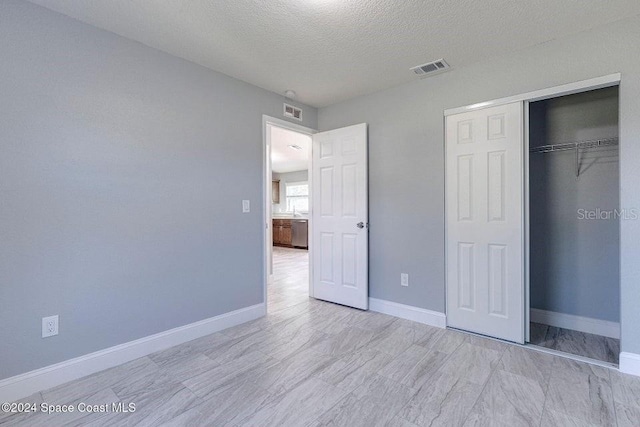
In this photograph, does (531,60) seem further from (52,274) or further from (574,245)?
(52,274)

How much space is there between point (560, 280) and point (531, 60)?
6.65 ft

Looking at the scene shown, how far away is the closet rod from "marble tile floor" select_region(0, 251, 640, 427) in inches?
72.2

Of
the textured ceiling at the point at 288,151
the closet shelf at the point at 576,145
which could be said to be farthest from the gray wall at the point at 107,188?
the closet shelf at the point at 576,145

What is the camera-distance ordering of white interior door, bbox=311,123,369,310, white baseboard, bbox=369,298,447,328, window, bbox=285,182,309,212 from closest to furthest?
white baseboard, bbox=369,298,447,328
white interior door, bbox=311,123,369,310
window, bbox=285,182,309,212

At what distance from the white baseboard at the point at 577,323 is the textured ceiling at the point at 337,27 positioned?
2440 mm

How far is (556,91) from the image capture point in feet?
7.59

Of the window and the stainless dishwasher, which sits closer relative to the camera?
the stainless dishwasher

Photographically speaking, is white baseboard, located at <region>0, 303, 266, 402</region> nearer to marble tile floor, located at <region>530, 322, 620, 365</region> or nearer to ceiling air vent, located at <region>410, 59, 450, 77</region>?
marble tile floor, located at <region>530, 322, 620, 365</region>

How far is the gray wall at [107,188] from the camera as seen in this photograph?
1849 mm

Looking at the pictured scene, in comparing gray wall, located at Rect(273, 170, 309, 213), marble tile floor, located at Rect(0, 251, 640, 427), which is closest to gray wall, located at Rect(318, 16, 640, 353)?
marble tile floor, located at Rect(0, 251, 640, 427)

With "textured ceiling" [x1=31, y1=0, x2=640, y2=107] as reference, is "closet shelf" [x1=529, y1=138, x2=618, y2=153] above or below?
below

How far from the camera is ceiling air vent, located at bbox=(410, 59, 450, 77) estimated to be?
266cm

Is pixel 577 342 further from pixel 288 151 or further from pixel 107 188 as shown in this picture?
pixel 288 151

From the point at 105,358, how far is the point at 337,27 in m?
2.88
